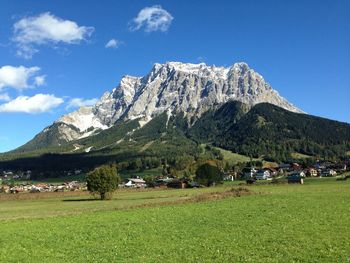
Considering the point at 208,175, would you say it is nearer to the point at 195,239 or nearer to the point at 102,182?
the point at 102,182

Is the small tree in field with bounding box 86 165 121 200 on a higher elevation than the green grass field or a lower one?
higher

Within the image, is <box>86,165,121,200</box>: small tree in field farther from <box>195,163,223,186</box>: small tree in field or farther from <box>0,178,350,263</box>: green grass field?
<box>0,178,350,263</box>: green grass field

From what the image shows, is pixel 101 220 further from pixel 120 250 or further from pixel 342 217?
pixel 342 217

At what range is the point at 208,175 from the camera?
18175 centimetres

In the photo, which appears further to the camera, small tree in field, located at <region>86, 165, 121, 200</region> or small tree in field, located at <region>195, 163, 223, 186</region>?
small tree in field, located at <region>195, 163, 223, 186</region>

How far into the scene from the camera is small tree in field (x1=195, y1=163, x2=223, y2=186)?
→ 181m

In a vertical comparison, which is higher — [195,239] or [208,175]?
[208,175]

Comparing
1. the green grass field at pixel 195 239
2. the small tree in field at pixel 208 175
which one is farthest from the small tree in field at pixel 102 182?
the green grass field at pixel 195 239

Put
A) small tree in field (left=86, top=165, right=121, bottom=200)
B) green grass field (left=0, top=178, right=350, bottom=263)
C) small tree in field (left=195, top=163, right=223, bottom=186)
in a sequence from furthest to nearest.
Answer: small tree in field (left=195, top=163, right=223, bottom=186) → small tree in field (left=86, top=165, right=121, bottom=200) → green grass field (left=0, top=178, right=350, bottom=263)

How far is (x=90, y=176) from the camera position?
122m

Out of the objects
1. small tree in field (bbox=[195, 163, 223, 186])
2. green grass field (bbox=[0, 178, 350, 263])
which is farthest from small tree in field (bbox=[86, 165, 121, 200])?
green grass field (bbox=[0, 178, 350, 263])

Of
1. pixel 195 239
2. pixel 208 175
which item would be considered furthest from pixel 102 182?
pixel 195 239

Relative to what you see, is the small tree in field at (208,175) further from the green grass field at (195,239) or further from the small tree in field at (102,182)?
the green grass field at (195,239)

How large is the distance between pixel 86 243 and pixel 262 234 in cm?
1326
